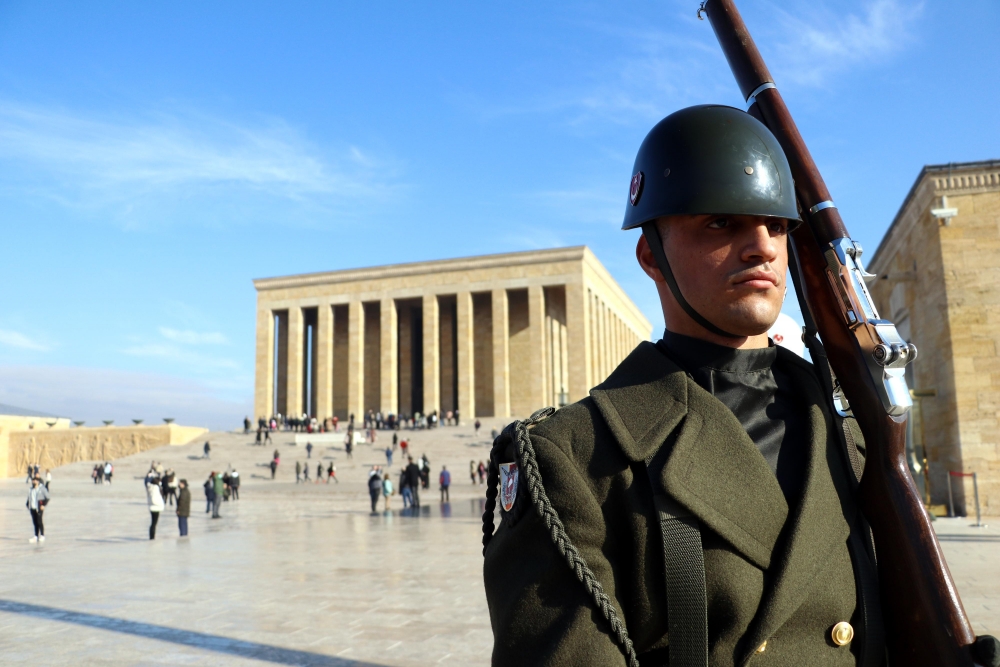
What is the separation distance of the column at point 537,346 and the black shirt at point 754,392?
51.3 metres

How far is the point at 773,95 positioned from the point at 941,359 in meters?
16.9

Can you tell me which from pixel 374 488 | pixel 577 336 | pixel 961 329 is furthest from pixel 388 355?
pixel 961 329

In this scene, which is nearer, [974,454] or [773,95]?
[773,95]

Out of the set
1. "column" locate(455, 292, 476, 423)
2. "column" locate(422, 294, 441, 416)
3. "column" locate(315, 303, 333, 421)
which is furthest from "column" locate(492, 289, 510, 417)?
"column" locate(315, 303, 333, 421)

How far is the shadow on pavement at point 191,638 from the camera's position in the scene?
622cm

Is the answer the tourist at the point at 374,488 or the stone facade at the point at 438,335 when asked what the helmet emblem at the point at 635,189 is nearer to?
the tourist at the point at 374,488

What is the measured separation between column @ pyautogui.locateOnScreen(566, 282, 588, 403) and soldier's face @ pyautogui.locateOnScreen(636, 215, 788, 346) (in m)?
50.6

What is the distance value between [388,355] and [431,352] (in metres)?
3.28

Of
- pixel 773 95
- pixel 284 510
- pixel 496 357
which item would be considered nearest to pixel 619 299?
pixel 496 357

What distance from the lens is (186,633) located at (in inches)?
283

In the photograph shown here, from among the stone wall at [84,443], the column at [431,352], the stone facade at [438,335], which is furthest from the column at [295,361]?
the column at [431,352]

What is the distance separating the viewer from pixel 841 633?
1.43 m

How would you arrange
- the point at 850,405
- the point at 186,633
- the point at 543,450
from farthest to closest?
the point at 186,633 → the point at 850,405 → the point at 543,450

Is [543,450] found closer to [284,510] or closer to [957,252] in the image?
[957,252]
